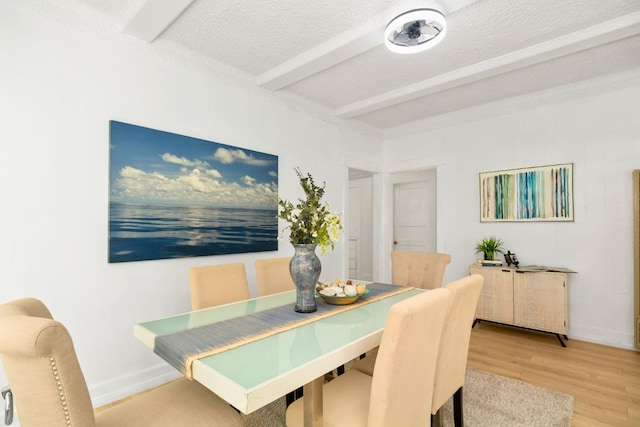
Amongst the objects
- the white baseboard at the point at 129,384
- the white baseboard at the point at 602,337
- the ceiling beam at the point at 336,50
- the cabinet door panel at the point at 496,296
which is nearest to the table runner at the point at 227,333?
the white baseboard at the point at 129,384

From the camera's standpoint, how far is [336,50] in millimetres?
2621

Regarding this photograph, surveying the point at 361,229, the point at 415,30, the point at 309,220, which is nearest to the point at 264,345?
the point at 309,220

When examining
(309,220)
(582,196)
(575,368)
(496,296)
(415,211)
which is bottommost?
(575,368)

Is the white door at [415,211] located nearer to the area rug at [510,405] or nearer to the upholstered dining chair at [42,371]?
the area rug at [510,405]

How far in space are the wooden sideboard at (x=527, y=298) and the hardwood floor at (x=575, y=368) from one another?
18 centimetres

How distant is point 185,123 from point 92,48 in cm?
77

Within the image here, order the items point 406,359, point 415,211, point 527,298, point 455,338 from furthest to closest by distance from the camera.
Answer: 1. point 415,211
2. point 527,298
3. point 455,338
4. point 406,359

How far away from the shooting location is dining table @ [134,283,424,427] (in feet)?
3.54

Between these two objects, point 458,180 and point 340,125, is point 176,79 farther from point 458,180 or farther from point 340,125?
point 458,180

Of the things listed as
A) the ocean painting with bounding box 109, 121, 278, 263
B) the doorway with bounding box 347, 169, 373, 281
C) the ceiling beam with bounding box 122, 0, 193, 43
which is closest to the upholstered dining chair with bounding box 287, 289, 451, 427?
the ocean painting with bounding box 109, 121, 278, 263

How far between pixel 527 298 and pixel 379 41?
2952mm

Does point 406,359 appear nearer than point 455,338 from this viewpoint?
Yes

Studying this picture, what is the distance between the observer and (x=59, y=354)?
0.91 meters

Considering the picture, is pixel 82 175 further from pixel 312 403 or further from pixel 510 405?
pixel 510 405
